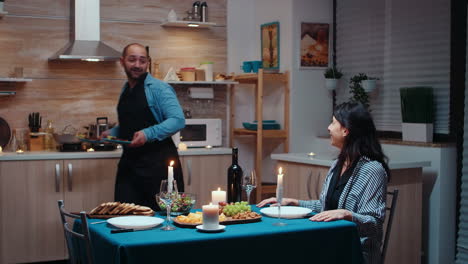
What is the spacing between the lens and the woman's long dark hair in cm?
289

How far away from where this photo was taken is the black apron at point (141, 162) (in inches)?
157

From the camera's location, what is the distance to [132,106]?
159 inches

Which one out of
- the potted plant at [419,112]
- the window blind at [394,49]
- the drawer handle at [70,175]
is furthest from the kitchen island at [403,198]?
the drawer handle at [70,175]

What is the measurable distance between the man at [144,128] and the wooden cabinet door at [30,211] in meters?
0.95

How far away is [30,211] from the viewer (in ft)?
15.5

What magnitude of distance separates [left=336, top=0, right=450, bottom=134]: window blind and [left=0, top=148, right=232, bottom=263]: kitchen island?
2.13 m

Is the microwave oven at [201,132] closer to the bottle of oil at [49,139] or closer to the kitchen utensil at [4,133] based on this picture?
the bottle of oil at [49,139]

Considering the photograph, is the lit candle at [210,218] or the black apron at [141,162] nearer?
the lit candle at [210,218]

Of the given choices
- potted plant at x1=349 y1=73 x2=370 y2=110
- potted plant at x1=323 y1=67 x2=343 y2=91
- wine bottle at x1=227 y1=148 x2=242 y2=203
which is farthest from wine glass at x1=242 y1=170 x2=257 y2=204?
potted plant at x1=323 y1=67 x2=343 y2=91

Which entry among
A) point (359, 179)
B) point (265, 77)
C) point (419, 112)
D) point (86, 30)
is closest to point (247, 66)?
point (265, 77)

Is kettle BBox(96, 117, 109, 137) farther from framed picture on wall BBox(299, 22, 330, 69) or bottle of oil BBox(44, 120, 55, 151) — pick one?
framed picture on wall BBox(299, 22, 330, 69)

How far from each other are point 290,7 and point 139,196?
7.56ft

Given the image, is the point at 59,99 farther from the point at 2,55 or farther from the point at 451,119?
the point at 451,119

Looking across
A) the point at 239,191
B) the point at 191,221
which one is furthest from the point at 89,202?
the point at 191,221
